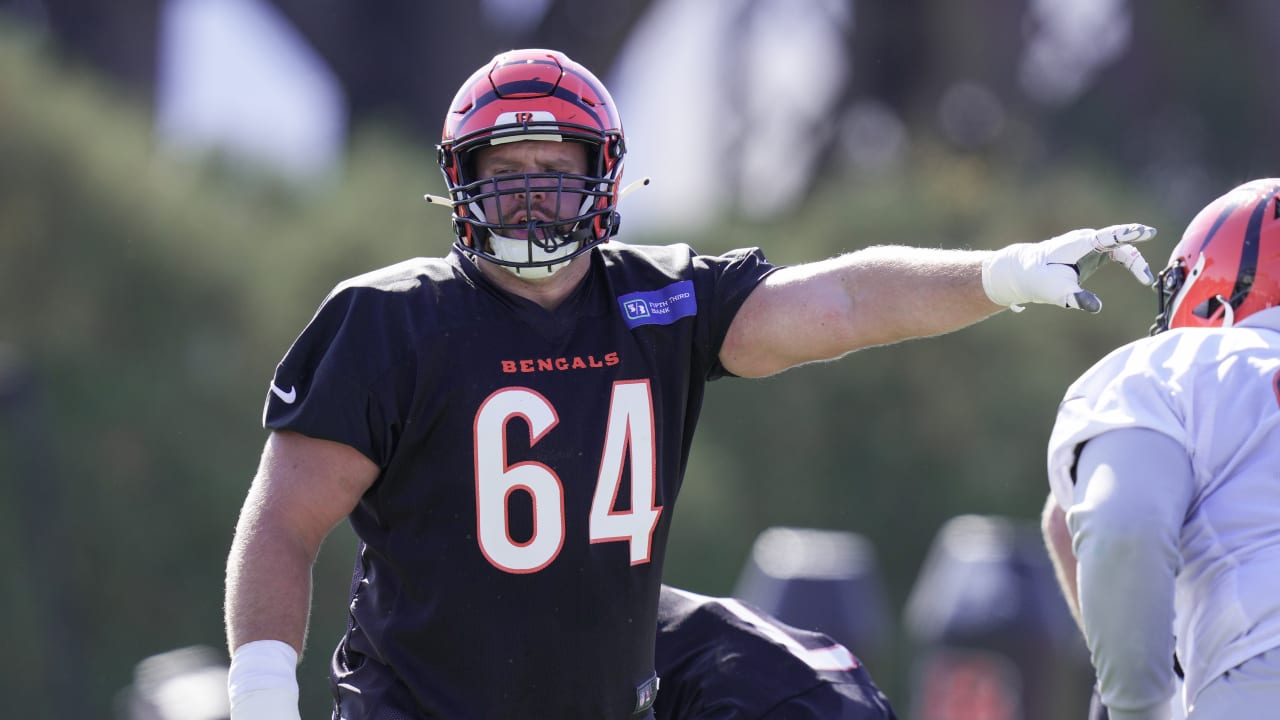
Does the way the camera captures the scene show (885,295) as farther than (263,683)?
Yes

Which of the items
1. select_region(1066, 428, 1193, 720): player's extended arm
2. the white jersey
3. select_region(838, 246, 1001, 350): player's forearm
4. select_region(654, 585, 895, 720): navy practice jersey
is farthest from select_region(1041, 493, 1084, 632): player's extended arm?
select_region(1066, 428, 1193, 720): player's extended arm

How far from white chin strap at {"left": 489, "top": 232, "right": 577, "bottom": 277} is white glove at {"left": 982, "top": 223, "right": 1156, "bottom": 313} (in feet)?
3.02

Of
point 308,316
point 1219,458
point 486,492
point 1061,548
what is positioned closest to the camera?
point 1219,458

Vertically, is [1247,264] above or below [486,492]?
above

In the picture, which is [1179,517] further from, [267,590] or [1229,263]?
[267,590]

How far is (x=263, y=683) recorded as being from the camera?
10.1ft

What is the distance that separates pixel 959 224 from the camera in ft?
42.4

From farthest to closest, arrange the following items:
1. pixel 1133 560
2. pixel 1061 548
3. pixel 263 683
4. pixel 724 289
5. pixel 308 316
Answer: pixel 308 316, pixel 1061 548, pixel 724 289, pixel 263 683, pixel 1133 560

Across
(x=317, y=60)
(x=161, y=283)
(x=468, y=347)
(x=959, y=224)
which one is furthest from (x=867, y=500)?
(x=468, y=347)

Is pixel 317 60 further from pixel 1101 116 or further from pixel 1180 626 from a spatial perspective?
pixel 1180 626

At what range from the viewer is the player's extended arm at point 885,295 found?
3.32 meters

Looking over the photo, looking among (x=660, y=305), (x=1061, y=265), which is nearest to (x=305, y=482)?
(x=660, y=305)

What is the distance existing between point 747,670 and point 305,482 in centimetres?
116

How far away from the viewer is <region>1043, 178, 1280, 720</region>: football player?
2689 mm
